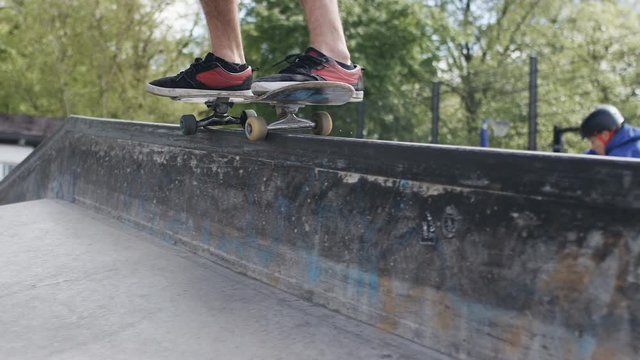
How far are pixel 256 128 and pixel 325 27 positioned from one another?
0.54 meters

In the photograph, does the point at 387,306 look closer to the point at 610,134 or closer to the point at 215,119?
the point at 215,119

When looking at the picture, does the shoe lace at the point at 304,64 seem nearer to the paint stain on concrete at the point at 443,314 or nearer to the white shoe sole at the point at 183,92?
the white shoe sole at the point at 183,92

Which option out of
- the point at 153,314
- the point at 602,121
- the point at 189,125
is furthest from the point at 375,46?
the point at 153,314

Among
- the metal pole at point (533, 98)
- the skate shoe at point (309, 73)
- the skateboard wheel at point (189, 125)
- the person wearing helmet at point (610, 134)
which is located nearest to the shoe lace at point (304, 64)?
the skate shoe at point (309, 73)

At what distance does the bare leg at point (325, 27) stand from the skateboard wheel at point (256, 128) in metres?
0.43

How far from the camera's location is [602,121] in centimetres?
392

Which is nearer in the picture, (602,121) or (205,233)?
(205,233)

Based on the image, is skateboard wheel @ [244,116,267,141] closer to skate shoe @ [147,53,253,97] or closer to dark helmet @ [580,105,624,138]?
skate shoe @ [147,53,253,97]

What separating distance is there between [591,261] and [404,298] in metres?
0.62

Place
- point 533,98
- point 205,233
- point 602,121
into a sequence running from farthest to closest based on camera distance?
point 533,98 < point 602,121 < point 205,233

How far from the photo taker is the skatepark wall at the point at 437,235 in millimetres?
1432

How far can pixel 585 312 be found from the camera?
145 centimetres

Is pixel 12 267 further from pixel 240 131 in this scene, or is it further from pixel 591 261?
pixel 591 261

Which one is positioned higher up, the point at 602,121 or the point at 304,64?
the point at 304,64
